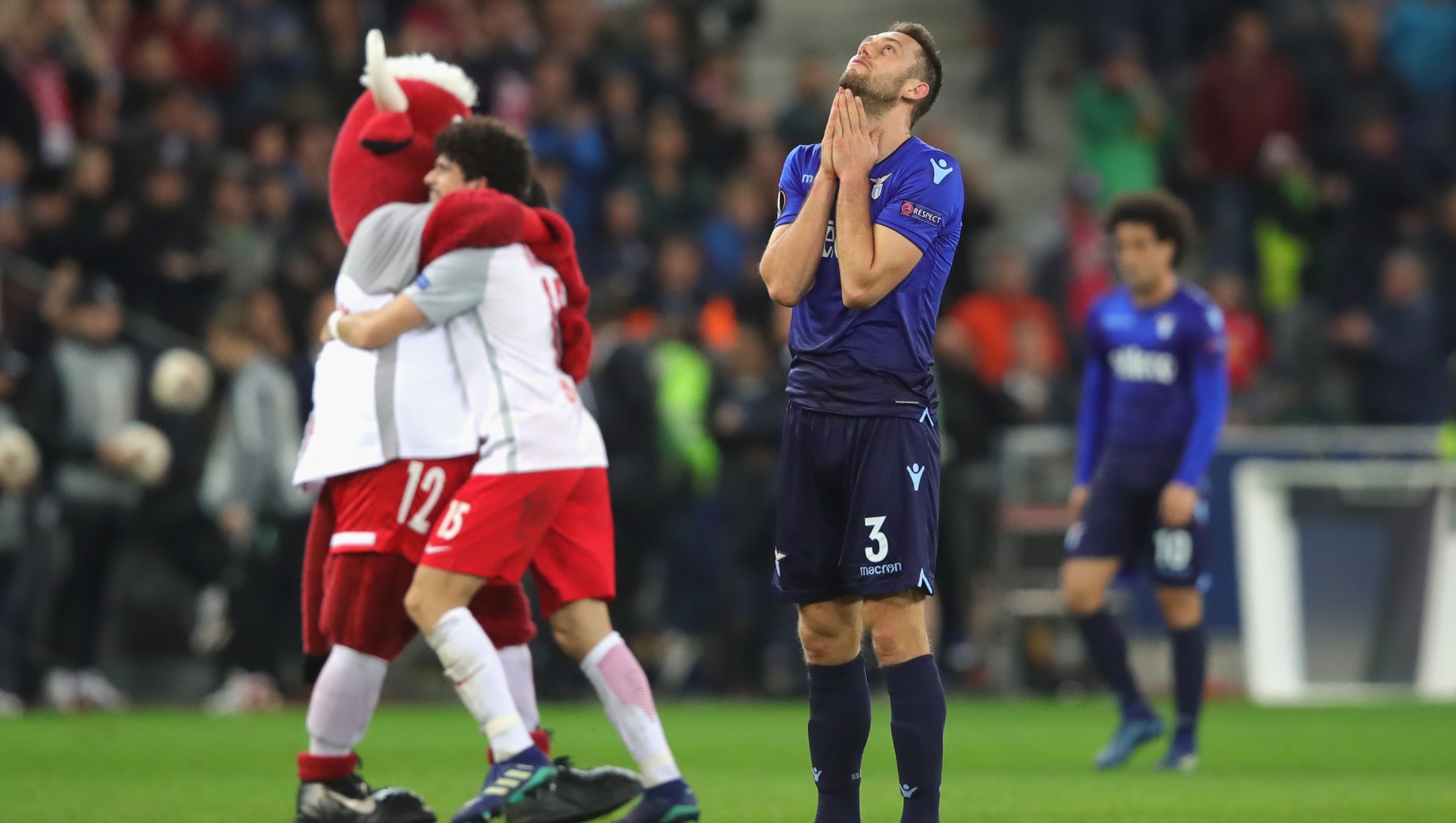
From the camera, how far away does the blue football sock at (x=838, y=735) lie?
5.77 meters

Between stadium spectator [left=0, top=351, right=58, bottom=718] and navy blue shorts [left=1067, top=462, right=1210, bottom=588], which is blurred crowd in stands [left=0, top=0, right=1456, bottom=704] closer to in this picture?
stadium spectator [left=0, top=351, right=58, bottom=718]

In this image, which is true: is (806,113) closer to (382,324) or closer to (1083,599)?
(1083,599)

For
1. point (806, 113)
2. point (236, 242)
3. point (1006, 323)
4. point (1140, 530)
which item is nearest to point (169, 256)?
point (236, 242)

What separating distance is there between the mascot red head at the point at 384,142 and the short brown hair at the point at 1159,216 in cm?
360

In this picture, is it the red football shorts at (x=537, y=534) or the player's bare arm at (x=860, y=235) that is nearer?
the player's bare arm at (x=860, y=235)

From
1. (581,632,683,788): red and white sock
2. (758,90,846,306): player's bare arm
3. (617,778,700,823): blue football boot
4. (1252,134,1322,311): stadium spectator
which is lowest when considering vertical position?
(617,778,700,823): blue football boot

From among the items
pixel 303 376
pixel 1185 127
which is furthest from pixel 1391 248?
pixel 303 376

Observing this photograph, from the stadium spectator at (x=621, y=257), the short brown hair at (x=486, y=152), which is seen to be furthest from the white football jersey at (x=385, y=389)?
the stadium spectator at (x=621, y=257)

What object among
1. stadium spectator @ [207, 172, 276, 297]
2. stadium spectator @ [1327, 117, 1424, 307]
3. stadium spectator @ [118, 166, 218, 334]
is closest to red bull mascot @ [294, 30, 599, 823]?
stadium spectator @ [118, 166, 218, 334]

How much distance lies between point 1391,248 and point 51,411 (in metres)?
10.7

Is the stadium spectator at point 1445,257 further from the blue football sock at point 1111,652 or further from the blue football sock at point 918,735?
the blue football sock at point 918,735

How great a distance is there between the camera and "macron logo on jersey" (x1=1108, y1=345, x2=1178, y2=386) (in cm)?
952

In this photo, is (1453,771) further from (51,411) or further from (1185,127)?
(1185,127)

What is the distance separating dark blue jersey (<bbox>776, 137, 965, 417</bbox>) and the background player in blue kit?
153 inches
